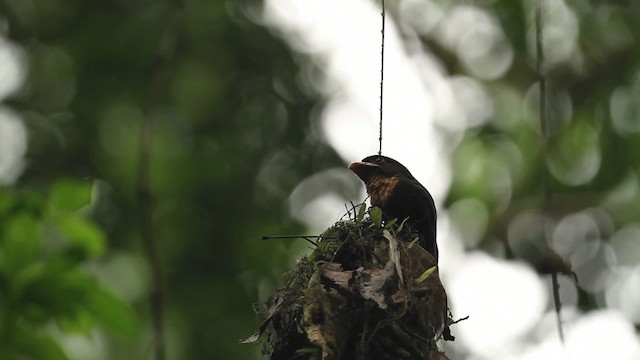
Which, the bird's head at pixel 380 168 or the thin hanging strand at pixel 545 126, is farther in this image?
the bird's head at pixel 380 168

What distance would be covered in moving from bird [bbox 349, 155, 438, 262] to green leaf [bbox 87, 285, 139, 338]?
173cm

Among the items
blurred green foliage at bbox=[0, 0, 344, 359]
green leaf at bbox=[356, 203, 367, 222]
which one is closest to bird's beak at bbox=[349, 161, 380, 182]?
green leaf at bbox=[356, 203, 367, 222]

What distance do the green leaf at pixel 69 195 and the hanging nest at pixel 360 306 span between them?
0.88 metres

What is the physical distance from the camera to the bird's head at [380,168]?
5113 millimetres

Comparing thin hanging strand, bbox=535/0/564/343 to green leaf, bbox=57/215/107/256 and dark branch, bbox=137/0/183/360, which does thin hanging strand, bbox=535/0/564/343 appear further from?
green leaf, bbox=57/215/107/256

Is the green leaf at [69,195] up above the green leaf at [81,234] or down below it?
above

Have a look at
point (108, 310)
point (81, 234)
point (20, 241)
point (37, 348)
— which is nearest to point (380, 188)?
point (81, 234)

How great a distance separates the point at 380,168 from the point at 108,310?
2.11 meters

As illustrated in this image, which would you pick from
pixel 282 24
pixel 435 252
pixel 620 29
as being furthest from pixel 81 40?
pixel 435 252

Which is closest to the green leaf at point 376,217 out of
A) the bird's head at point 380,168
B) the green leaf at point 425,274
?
the green leaf at point 425,274

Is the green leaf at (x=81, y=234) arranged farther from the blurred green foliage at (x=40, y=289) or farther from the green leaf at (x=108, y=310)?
the green leaf at (x=108, y=310)

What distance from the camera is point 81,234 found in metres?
3.57

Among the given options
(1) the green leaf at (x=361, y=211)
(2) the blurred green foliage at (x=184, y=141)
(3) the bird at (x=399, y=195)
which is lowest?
(2) the blurred green foliage at (x=184, y=141)

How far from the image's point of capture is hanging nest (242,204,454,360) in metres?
3.60
